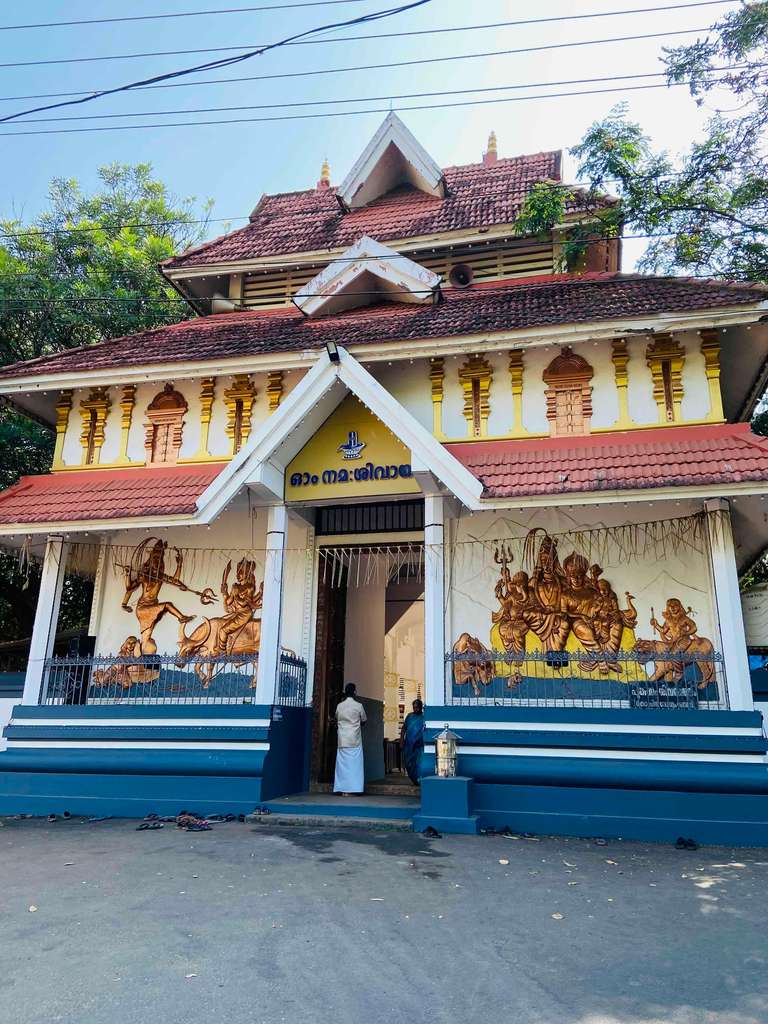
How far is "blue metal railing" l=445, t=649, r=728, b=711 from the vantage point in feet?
28.1

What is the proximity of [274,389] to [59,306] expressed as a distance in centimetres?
886

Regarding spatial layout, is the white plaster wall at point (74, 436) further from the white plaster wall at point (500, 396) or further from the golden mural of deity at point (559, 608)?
the golden mural of deity at point (559, 608)

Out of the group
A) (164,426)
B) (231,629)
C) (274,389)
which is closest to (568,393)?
(274,389)

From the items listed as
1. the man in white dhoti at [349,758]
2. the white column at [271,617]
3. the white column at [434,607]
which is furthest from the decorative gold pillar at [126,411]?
the man in white dhoti at [349,758]

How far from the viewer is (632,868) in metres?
6.56

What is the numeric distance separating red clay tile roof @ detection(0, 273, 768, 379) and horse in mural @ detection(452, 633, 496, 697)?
409 cm

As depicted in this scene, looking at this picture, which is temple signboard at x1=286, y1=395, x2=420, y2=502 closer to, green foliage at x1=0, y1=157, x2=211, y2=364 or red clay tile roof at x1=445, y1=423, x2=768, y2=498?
red clay tile roof at x1=445, y1=423, x2=768, y2=498

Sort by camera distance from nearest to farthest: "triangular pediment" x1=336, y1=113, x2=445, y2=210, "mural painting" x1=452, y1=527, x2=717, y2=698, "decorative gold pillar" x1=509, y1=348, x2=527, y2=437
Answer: "mural painting" x1=452, y1=527, x2=717, y2=698
"decorative gold pillar" x1=509, y1=348, x2=527, y2=437
"triangular pediment" x1=336, y1=113, x2=445, y2=210

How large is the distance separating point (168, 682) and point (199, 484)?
2.86m

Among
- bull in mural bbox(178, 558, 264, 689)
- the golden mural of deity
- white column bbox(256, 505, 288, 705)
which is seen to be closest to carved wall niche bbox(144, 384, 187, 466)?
bull in mural bbox(178, 558, 264, 689)

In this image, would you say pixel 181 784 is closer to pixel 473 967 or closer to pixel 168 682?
pixel 168 682

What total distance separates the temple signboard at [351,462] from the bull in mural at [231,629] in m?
1.53

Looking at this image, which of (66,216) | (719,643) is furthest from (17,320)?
(719,643)

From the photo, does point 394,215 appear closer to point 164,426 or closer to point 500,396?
point 500,396
